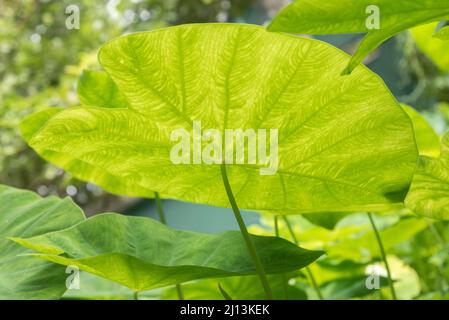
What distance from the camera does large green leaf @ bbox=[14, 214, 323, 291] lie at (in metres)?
0.50

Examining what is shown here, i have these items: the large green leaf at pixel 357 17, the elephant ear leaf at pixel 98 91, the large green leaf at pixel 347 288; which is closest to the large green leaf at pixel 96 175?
the elephant ear leaf at pixel 98 91

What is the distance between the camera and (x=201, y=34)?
51 cm

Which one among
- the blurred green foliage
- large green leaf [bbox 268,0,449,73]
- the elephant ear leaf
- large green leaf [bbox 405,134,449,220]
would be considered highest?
the blurred green foliage

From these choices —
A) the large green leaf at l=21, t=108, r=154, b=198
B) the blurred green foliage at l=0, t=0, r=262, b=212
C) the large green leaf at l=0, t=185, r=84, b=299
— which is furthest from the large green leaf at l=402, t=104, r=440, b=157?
the blurred green foliage at l=0, t=0, r=262, b=212

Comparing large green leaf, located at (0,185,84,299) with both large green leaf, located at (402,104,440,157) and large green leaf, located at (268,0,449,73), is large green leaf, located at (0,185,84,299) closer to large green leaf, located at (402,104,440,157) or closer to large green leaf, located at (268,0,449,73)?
large green leaf, located at (268,0,449,73)

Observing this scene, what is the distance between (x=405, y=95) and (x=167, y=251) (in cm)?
479

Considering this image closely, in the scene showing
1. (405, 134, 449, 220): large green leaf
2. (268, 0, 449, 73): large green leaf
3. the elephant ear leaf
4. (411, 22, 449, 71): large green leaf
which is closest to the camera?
(268, 0, 449, 73): large green leaf

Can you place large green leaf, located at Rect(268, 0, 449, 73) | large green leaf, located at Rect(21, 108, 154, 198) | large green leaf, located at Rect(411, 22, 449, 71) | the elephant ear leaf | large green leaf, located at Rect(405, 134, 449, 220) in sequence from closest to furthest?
large green leaf, located at Rect(268, 0, 449, 73) → large green leaf, located at Rect(405, 134, 449, 220) → the elephant ear leaf → large green leaf, located at Rect(21, 108, 154, 198) → large green leaf, located at Rect(411, 22, 449, 71)

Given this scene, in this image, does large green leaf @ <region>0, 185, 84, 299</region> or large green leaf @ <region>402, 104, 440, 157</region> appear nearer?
large green leaf @ <region>0, 185, 84, 299</region>

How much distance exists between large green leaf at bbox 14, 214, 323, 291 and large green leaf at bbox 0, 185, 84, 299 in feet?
0.06

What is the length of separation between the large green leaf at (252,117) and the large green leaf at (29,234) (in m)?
0.07

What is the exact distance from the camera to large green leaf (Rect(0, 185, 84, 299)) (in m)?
0.54

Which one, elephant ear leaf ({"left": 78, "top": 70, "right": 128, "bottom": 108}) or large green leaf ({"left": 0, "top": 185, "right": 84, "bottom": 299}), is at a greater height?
elephant ear leaf ({"left": 78, "top": 70, "right": 128, "bottom": 108})
